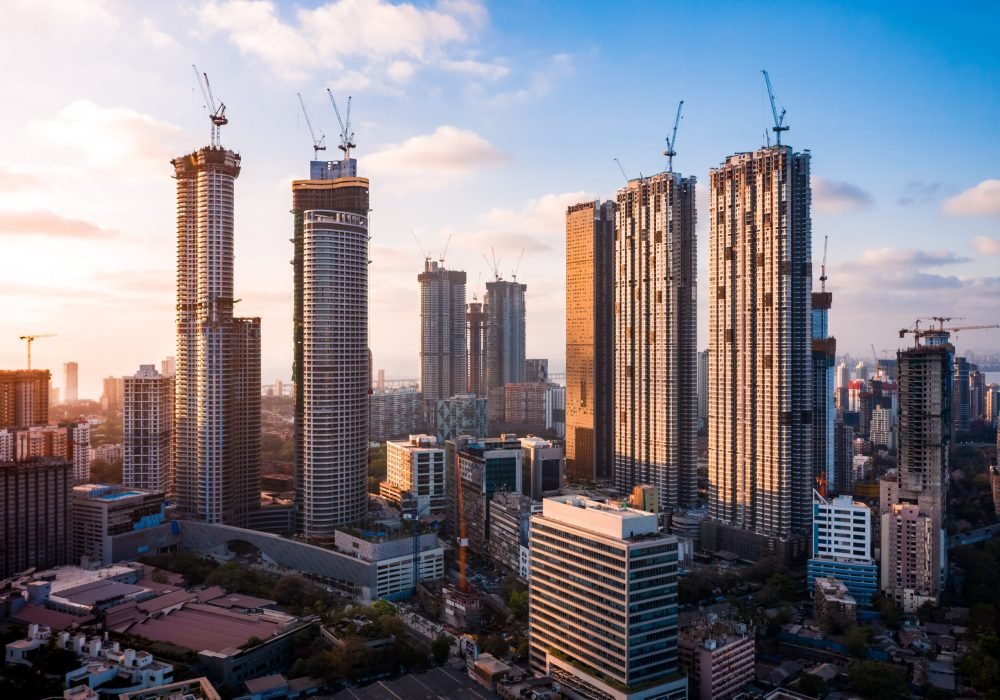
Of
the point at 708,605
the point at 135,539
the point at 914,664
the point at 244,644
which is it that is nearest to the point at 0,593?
the point at 135,539

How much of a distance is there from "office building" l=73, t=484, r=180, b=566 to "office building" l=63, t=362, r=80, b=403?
78055 mm

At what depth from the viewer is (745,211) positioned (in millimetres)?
49812

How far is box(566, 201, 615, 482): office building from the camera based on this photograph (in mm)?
70438

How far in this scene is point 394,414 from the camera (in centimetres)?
10031

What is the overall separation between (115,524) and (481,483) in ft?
74.4

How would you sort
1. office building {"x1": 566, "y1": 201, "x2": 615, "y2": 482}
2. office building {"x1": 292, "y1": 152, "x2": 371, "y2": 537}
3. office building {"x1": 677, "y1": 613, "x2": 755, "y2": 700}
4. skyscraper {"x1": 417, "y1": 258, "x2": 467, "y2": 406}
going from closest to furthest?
office building {"x1": 677, "y1": 613, "x2": 755, "y2": 700}
office building {"x1": 292, "y1": 152, "x2": 371, "y2": 537}
office building {"x1": 566, "y1": 201, "x2": 615, "y2": 482}
skyscraper {"x1": 417, "y1": 258, "x2": 467, "y2": 406}

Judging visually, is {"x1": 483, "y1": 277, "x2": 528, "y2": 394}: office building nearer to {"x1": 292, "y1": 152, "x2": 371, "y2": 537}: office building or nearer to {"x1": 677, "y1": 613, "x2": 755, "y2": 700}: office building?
{"x1": 292, "y1": 152, "x2": 371, "y2": 537}: office building

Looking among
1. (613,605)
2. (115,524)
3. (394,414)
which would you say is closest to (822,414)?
(613,605)

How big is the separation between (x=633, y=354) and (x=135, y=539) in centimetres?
3738

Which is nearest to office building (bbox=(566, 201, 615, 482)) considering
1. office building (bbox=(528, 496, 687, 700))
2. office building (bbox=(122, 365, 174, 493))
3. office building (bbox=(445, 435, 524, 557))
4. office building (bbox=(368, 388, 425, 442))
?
office building (bbox=(445, 435, 524, 557))

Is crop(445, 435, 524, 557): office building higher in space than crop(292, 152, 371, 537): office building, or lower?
lower

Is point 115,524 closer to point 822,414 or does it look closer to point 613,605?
point 613,605

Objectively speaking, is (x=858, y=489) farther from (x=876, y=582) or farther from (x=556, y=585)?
(x=556, y=585)

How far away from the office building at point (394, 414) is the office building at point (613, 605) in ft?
223
